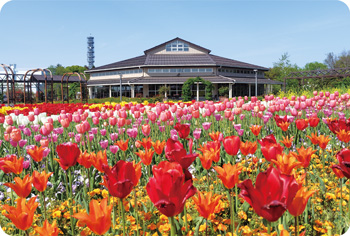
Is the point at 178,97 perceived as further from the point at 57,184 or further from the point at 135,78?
the point at 57,184

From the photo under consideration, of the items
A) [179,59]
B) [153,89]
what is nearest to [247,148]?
[153,89]

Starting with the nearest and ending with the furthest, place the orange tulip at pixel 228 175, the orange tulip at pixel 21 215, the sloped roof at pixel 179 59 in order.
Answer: the orange tulip at pixel 21 215 < the orange tulip at pixel 228 175 < the sloped roof at pixel 179 59

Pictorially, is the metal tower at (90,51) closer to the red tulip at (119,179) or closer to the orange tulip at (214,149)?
the orange tulip at (214,149)

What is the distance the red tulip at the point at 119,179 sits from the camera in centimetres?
141

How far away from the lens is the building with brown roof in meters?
41.4

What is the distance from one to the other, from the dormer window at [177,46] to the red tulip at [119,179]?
4574cm

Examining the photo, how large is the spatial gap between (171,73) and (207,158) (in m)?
40.5

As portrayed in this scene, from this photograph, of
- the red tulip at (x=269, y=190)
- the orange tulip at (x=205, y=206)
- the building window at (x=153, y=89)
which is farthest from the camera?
the building window at (x=153, y=89)

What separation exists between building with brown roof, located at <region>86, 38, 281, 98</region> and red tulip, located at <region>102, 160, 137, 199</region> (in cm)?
3802

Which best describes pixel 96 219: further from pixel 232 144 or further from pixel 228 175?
pixel 232 144

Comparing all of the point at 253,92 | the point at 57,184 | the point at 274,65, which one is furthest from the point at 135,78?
the point at 57,184

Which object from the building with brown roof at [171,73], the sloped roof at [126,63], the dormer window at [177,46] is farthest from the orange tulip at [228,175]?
the dormer window at [177,46]

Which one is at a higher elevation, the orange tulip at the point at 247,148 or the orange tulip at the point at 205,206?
the orange tulip at the point at 247,148

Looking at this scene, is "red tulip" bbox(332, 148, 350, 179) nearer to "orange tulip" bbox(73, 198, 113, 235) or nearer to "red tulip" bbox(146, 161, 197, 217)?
"red tulip" bbox(146, 161, 197, 217)
